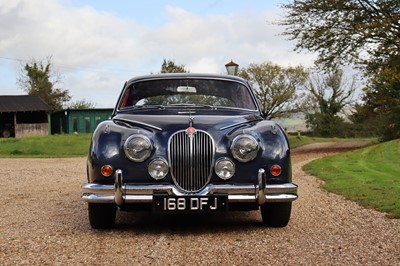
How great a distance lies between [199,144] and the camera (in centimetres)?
534

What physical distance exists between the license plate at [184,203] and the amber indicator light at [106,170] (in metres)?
0.51

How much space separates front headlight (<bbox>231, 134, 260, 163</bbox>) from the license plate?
43 cm

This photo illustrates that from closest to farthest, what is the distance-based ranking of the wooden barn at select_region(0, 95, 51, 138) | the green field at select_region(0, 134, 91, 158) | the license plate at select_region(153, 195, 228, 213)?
the license plate at select_region(153, 195, 228, 213) < the green field at select_region(0, 134, 91, 158) < the wooden barn at select_region(0, 95, 51, 138)

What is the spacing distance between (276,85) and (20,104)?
23333 millimetres

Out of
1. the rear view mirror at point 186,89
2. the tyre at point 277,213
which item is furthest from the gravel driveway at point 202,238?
the rear view mirror at point 186,89

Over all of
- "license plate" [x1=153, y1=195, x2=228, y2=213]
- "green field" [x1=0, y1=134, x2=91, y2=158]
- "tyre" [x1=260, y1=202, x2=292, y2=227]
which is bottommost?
"green field" [x1=0, y1=134, x2=91, y2=158]

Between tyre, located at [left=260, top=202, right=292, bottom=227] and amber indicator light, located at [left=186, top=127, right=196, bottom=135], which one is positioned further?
tyre, located at [left=260, top=202, right=292, bottom=227]

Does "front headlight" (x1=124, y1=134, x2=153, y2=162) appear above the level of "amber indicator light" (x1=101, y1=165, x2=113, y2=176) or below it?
above

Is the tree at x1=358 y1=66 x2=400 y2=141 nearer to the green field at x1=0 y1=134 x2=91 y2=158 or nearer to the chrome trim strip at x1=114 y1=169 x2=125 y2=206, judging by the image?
the green field at x1=0 y1=134 x2=91 y2=158

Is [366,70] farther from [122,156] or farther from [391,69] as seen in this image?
[122,156]

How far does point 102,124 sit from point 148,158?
78 cm

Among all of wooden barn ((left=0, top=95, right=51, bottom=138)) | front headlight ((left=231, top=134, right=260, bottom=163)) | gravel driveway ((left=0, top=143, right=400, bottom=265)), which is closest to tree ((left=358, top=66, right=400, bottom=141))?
gravel driveway ((left=0, top=143, right=400, bottom=265))

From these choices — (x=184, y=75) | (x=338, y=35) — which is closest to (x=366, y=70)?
(x=338, y=35)

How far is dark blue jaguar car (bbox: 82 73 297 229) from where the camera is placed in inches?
207
